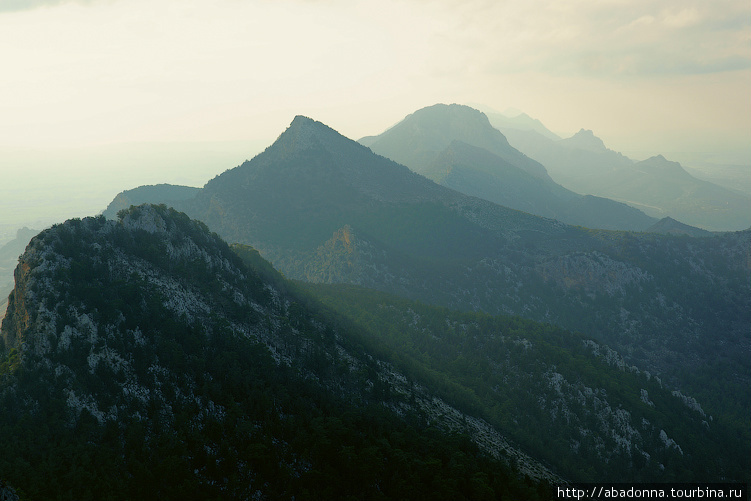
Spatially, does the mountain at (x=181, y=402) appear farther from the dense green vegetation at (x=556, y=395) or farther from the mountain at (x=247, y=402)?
the dense green vegetation at (x=556, y=395)

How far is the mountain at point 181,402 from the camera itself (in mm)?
47062

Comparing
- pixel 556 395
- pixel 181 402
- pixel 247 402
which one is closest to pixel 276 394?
pixel 247 402

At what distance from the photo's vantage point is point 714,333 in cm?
17625

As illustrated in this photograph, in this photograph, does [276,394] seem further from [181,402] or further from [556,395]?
[556,395]

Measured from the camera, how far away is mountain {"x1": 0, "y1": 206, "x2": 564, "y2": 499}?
47.1m

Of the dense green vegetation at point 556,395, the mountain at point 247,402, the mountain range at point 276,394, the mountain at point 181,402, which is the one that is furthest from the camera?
the dense green vegetation at point 556,395

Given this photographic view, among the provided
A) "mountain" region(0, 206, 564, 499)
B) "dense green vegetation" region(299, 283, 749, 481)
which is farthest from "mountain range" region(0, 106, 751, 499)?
"dense green vegetation" region(299, 283, 749, 481)

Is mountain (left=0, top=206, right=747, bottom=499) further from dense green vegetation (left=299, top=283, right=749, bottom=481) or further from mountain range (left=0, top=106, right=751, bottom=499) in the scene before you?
dense green vegetation (left=299, top=283, right=749, bottom=481)

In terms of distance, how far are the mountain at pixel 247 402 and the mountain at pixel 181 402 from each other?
0.72 ft

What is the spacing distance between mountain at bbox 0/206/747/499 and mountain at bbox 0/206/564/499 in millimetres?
221

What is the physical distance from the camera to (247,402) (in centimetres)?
6003

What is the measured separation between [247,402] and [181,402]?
8.42 meters

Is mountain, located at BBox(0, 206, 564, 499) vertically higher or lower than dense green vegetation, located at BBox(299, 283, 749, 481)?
higher

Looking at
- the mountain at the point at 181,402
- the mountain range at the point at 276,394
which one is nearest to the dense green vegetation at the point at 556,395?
the mountain range at the point at 276,394
